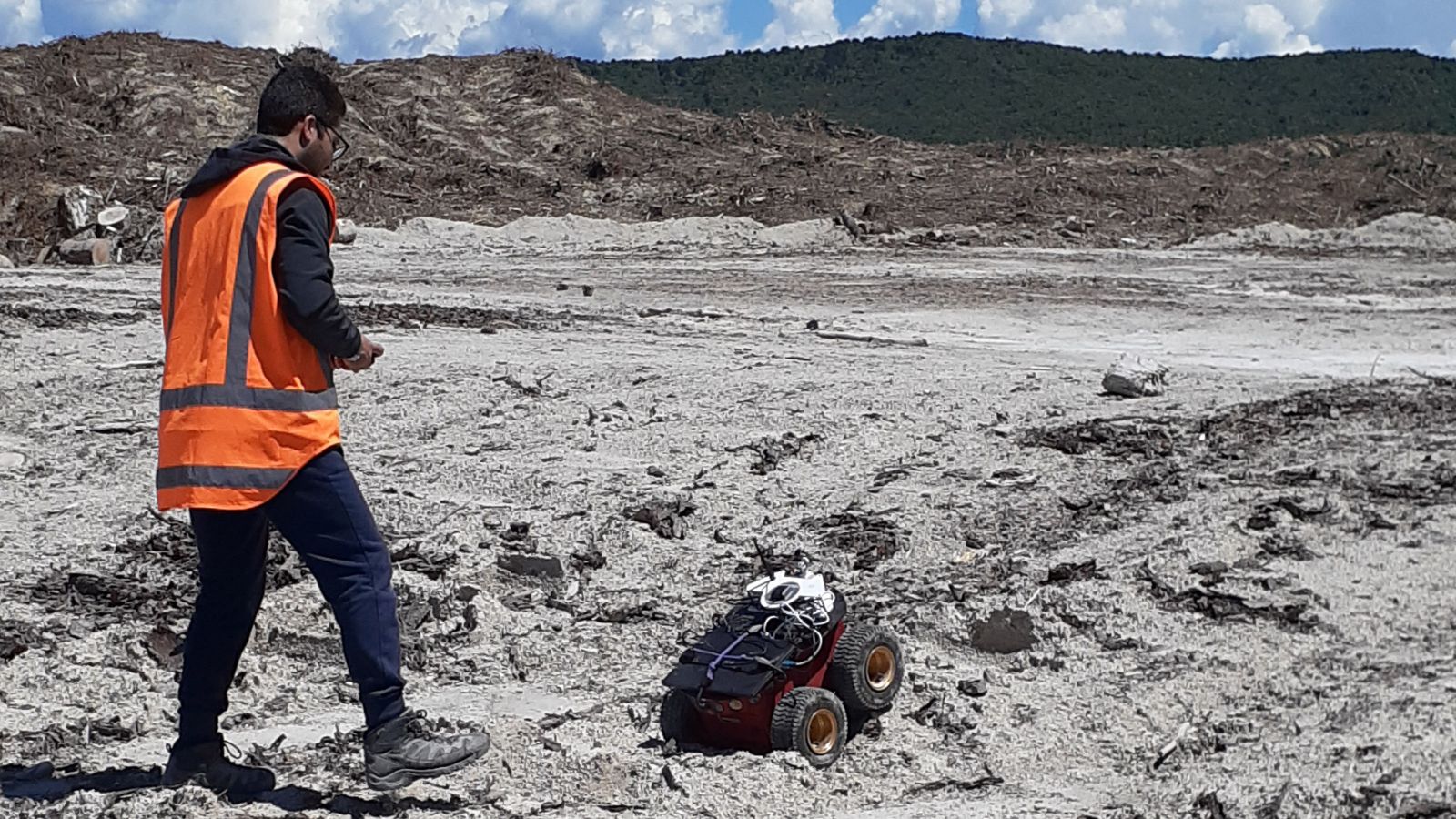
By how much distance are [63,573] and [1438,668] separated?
4.56m

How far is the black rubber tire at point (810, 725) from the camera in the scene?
3680mm

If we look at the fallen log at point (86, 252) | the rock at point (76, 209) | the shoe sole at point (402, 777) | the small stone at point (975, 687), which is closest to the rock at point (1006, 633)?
the small stone at point (975, 687)

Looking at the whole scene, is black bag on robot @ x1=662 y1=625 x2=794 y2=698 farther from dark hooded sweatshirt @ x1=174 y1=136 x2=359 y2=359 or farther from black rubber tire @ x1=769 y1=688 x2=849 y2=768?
dark hooded sweatshirt @ x1=174 y1=136 x2=359 y2=359

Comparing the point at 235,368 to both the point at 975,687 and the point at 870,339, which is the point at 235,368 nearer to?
the point at 975,687

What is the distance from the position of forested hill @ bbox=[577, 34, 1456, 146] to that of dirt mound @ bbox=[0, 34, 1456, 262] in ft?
107

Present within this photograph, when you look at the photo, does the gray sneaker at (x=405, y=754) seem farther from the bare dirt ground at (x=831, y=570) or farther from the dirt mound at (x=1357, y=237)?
the dirt mound at (x=1357, y=237)

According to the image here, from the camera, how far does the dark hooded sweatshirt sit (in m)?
3.25

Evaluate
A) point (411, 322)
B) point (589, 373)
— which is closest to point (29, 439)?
point (589, 373)

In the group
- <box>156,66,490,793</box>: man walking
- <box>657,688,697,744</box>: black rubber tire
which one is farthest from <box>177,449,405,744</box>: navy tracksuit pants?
<box>657,688,697,744</box>: black rubber tire

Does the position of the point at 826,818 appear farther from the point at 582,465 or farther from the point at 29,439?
the point at 29,439

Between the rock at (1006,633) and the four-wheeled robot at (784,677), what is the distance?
48 cm

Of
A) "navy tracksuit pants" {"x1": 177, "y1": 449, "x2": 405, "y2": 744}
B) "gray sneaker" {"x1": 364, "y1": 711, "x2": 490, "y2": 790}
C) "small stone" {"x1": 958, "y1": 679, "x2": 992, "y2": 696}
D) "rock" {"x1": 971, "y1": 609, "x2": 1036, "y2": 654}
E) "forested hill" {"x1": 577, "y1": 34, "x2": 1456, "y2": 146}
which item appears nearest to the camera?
"navy tracksuit pants" {"x1": 177, "y1": 449, "x2": 405, "y2": 744}

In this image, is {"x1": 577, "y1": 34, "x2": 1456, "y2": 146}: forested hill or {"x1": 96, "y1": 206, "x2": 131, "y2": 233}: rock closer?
{"x1": 96, "y1": 206, "x2": 131, "y2": 233}: rock

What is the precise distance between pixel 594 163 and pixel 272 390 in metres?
20.3
